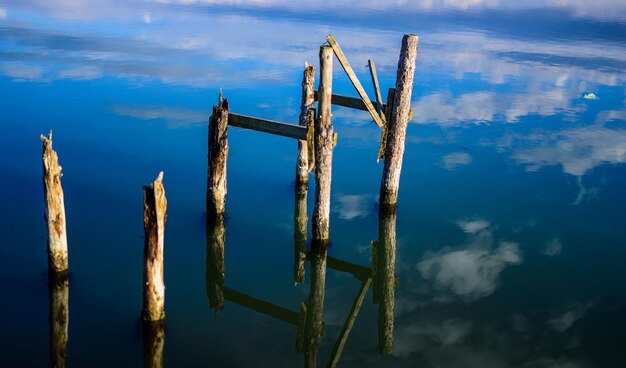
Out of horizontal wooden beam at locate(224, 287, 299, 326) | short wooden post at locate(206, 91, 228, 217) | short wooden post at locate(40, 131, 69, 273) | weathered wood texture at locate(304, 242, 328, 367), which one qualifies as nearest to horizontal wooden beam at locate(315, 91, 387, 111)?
short wooden post at locate(206, 91, 228, 217)

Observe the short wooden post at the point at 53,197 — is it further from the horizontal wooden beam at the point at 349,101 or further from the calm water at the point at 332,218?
the horizontal wooden beam at the point at 349,101

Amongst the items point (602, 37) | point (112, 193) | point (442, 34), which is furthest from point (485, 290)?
point (602, 37)

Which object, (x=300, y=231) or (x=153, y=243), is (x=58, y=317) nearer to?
(x=153, y=243)

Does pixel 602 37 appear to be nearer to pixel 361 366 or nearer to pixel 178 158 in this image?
pixel 178 158

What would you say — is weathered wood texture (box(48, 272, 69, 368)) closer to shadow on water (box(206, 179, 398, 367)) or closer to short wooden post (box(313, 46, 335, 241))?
shadow on water (box(206, 179, 398, 367))

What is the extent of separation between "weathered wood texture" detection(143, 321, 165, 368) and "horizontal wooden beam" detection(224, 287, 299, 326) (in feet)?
5.69

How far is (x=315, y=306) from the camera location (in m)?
11.2

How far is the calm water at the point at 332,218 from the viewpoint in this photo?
33.0 feet

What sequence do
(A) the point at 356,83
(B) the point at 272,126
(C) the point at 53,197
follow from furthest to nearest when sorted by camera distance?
(A) the point at 356,83 < (B) the point at 272,126 < (C) the point at 53,197

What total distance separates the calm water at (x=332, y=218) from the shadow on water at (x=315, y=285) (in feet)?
0.21

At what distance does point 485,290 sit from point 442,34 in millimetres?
41037

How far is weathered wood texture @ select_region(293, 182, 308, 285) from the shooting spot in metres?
12.3

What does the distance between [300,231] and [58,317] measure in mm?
5611

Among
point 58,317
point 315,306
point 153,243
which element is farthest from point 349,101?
point 58,317
